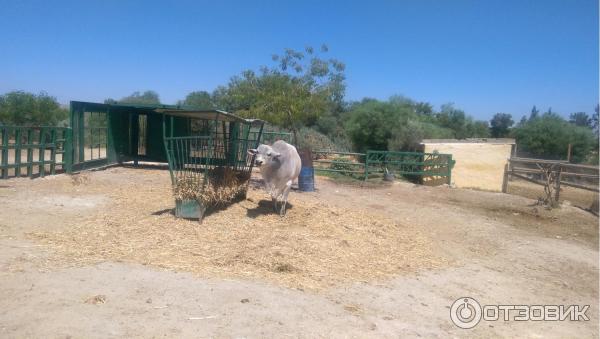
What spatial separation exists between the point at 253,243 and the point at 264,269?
103 cm

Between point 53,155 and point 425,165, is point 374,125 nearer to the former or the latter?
point 425,165

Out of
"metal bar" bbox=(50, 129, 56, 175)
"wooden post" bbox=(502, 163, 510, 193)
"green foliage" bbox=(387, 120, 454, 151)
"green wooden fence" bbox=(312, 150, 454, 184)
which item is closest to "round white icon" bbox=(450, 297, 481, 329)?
"green wooden fence" bbox=(312, 150, 454, 184)

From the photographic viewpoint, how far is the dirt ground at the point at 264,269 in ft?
14.2

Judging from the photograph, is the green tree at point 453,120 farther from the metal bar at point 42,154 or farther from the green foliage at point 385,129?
the metal bar at point 42,154

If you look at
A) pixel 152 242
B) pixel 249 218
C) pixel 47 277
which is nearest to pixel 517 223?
pixel 249 218

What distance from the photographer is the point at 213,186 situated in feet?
27.9

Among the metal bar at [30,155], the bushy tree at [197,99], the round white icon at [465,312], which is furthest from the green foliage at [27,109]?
the round white icon at [465,312]

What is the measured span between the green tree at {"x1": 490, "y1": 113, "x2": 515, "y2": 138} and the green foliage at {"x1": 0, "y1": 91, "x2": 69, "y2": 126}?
4116 cm

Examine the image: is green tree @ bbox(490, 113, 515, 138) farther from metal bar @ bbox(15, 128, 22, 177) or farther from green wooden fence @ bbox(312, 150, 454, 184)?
metal bar @ bbox(15, 128, 22, 177)

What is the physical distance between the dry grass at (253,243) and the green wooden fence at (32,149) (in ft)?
14.6

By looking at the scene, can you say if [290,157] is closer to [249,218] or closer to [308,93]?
[249,218]

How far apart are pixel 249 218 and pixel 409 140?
1729 centimetres

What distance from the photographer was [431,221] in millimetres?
10539

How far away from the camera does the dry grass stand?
5922mm
